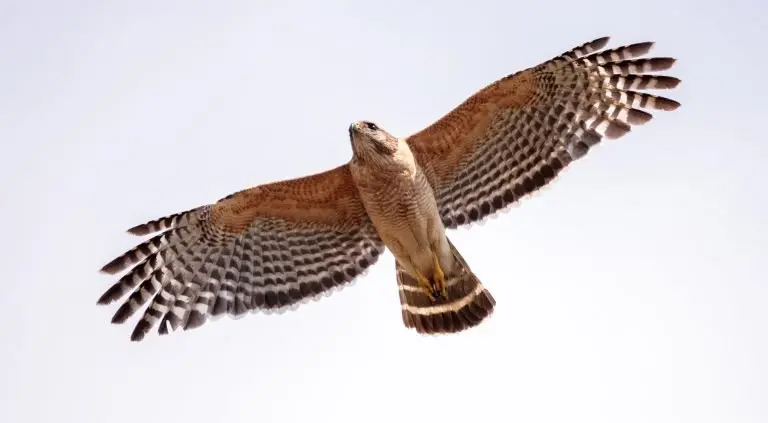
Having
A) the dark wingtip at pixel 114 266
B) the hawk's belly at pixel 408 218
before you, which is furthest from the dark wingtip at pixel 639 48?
the dark wingtip at pixel 114 266

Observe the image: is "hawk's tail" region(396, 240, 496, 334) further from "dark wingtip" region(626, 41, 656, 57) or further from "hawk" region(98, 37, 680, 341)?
"dark wingtip" region(626, 41, 656, 57)

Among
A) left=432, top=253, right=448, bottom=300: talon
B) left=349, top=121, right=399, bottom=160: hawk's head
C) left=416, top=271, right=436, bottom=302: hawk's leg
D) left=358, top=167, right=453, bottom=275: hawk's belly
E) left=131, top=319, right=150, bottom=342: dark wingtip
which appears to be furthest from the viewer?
left=131, top=319, right=150, bottom=342: dark wingtip

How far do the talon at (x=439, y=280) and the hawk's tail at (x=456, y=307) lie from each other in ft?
0.24

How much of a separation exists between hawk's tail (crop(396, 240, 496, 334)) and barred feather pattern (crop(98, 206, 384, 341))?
2.68 feet

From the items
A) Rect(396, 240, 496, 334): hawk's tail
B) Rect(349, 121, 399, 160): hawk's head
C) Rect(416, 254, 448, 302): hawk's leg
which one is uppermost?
Rect(349, 121, 399, 160): hawk's head

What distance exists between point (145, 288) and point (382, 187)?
2897 mm

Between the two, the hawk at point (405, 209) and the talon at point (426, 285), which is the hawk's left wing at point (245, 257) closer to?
the hawk at point (405, 209)

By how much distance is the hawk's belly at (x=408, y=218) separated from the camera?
1154 centimetres

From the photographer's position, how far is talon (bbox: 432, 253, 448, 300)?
12023 mm

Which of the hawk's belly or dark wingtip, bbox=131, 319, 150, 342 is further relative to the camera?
dark wingtip, bbox=131, 319, 150, 342

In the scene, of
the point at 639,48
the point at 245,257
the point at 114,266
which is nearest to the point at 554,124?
the point at 639,48

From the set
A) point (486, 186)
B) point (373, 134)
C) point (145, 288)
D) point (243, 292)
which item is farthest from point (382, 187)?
point (145, 288)

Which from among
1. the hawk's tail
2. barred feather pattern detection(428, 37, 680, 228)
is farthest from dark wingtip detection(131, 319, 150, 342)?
barred feather pattern detection(428, 37, 680, 228)

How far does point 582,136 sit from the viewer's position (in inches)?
468
